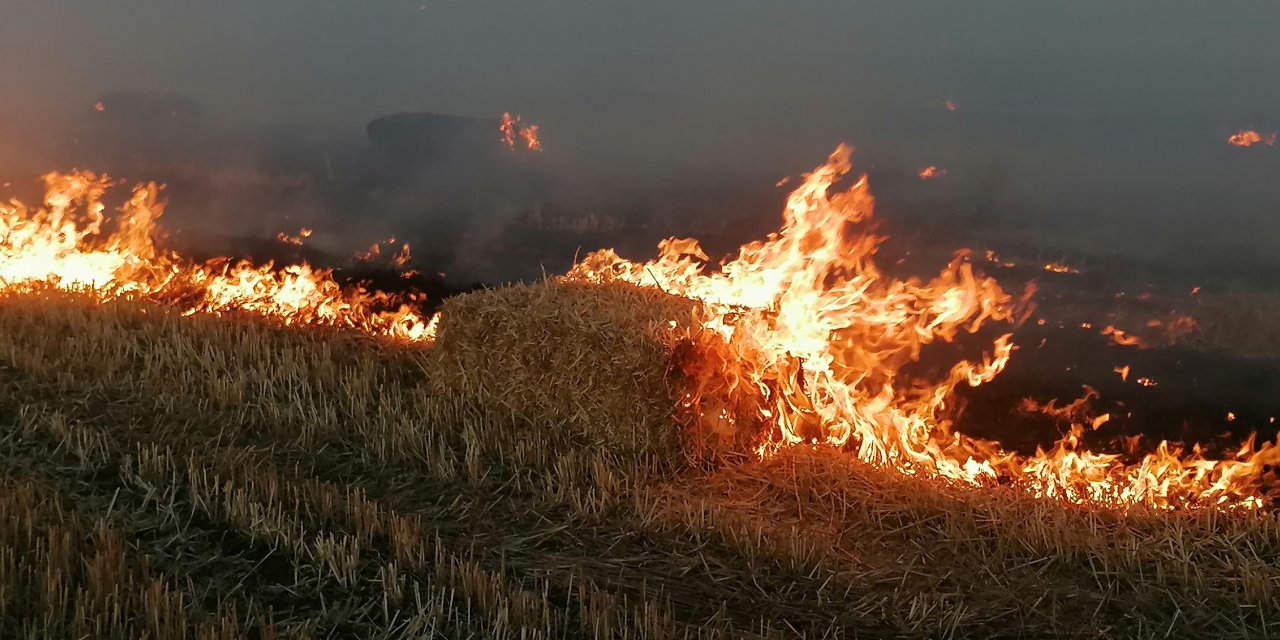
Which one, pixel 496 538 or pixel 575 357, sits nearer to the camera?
pixel 496 538

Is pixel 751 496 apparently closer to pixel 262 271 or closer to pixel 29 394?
pixel 29 394

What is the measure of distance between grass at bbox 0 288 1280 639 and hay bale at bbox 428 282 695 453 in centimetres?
17

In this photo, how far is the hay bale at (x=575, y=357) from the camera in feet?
21.7

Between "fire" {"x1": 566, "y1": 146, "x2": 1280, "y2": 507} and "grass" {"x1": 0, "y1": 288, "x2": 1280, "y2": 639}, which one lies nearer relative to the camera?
"grass" {"x1": 0, "y1": 288, "x2": 1280, "y2": 639}

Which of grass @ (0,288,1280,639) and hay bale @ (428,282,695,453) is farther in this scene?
hay bale @ (428,282,695,453)

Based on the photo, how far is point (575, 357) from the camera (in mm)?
6844

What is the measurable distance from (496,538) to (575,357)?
1733mm

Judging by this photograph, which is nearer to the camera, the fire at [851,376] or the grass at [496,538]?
the grass at [496,538]

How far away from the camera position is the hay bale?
21.7 feet

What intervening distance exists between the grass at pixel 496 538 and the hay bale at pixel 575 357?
0.17m

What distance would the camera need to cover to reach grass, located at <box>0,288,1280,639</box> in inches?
172

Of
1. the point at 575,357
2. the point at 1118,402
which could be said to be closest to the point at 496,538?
the point at 575,357

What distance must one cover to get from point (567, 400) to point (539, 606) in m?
2.64

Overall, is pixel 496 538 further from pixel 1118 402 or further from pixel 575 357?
pixel 1118 402
